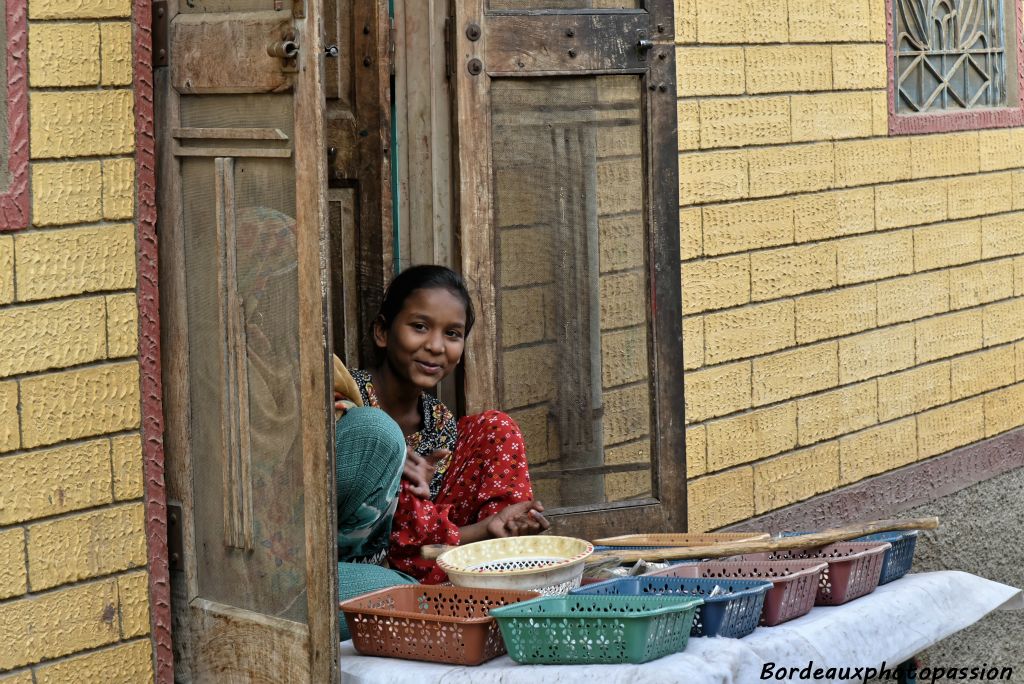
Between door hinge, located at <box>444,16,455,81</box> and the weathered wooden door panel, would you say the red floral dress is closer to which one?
the weathered wooden door panel

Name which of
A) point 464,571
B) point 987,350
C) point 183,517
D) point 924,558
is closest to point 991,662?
point 924,558

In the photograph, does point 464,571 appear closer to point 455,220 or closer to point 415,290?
point 415,290

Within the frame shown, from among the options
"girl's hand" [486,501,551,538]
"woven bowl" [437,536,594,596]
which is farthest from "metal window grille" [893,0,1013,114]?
"woven bowl" [437,536,594,596]

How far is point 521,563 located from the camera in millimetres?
3795

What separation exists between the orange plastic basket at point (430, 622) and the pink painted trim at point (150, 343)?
0.45 m

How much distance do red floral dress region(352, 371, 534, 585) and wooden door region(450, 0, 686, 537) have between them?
132 mm

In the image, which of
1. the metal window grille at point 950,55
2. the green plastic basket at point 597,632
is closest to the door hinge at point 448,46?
the green plastic basket at point 597,632

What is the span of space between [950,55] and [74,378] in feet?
14.0

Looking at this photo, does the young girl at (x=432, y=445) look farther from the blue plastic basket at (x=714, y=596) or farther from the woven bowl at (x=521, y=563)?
the blue plastic basket at (x=714, y=596)

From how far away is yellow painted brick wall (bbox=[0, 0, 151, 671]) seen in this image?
3.24 metres

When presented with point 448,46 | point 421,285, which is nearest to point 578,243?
point 421,285

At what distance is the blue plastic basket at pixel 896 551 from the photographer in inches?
154

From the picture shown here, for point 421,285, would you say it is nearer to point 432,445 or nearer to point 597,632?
point 432,445

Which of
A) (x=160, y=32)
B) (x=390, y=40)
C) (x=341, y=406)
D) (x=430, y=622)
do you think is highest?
(x=390, y=40)
